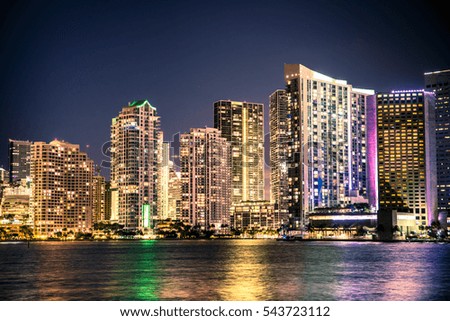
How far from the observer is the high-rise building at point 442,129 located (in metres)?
182

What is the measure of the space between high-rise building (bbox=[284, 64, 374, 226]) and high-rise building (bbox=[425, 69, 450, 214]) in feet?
67.1

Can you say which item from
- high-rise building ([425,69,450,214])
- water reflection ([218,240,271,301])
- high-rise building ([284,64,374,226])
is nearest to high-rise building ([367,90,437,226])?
high-rise building ([425,69,450,214])

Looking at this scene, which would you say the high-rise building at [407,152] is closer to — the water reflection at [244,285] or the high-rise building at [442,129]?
the high-rise building at [442,129]

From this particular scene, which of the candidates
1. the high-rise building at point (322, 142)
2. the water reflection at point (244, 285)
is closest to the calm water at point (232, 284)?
the water reflection at point (244, 285)

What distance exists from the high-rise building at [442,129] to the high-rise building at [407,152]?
1956 millimetres

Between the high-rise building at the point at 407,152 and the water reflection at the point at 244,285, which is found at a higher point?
the high-rise building at the point at 407,152

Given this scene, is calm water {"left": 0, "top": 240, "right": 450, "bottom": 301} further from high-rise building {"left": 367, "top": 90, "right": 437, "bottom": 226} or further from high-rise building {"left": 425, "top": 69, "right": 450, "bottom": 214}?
high-rise building {"left": 425, "top": 69, "right": 450, "bottom": 214}

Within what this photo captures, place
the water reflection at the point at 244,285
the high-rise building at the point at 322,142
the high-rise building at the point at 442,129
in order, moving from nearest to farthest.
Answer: the water reflection at the point at 244,285 → the high-rise building at the point at 322,142 → the high-rise building at the point at 442,129

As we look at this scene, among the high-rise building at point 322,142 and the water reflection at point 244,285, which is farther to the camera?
the high-rise building at point 322,142

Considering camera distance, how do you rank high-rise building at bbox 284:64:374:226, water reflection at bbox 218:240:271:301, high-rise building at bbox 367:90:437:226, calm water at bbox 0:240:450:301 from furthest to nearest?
high-rise building at bbox 367:90:437:226
high-rise building at bbox 284:64:374:226
calm water at bbox 0:240:450:301
water reflection at bbox 218:240:271:301

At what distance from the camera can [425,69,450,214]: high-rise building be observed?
182 metres

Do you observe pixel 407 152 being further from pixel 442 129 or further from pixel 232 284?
pixel 232 284

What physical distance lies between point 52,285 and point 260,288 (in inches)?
516

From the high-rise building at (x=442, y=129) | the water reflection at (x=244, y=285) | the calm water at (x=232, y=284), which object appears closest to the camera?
the water reflection at (x=244, y=285)
